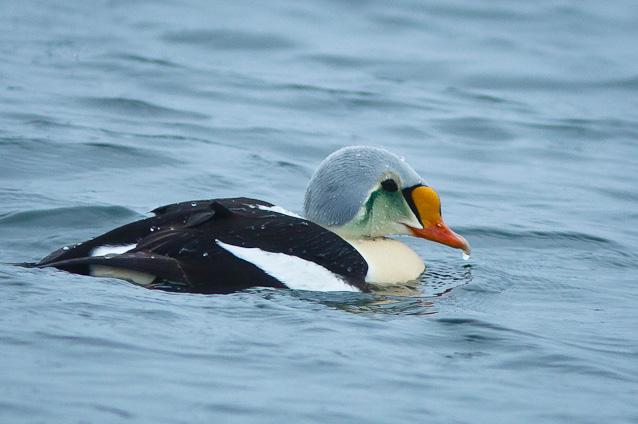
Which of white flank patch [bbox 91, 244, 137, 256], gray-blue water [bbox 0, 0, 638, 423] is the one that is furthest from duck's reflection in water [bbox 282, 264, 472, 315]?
white flank patch [bbox 91, 244, 137, 256]

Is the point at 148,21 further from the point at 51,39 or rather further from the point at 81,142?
the point at 81,142

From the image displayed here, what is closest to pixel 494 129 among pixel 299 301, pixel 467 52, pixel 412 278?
pixel 467 52

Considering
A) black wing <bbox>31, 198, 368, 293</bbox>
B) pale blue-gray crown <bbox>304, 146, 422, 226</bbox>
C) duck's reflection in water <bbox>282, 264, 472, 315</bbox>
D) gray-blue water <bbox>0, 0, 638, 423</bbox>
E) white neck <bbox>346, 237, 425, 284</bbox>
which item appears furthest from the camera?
pale blue-gray crown <bbox>304, 146, 422, 226</bbox>

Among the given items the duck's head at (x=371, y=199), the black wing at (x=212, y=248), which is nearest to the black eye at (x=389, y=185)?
the duck's head at (x=371, y=199)

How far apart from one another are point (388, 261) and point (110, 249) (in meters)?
1.50

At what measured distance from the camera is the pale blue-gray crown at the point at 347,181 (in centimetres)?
734

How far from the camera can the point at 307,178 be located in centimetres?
1039

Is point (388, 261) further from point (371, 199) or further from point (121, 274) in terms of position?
point (121, 274)

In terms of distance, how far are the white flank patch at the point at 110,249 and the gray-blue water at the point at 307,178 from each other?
20 centimetres

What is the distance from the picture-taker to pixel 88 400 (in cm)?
512

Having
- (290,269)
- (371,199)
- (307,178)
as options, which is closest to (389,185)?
(371,199)

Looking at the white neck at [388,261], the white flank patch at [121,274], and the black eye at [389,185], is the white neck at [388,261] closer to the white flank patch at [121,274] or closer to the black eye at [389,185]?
the black eye at [389,185]

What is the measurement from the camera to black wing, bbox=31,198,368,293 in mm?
6586

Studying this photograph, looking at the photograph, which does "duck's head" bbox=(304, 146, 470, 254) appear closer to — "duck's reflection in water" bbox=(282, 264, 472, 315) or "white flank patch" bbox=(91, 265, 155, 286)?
"duck's reflection in water" bbox=(282, 264, 472, 315)
